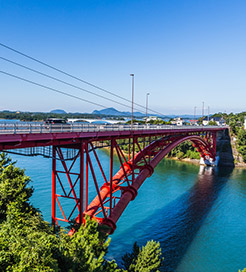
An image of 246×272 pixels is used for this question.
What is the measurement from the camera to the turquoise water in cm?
2216

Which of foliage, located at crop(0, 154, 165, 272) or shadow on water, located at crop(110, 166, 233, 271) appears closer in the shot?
foliage, located at crop(0, 154, 165, 272)

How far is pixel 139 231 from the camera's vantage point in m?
25.6

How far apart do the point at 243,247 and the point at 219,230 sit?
379 centimetres

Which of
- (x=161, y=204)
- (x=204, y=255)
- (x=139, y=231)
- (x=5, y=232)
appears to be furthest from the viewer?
(x=161, y=204)

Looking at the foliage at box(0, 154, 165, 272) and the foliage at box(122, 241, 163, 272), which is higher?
the foliage at box(0, 154, 165, 272)

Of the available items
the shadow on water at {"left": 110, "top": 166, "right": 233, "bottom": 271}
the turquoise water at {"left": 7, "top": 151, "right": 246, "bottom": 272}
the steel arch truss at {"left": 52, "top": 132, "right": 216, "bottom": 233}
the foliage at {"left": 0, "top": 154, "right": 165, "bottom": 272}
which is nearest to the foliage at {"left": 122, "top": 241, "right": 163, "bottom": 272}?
the foliage at {"left": 0, "top": 154, "right": 165, "bottom": 272}

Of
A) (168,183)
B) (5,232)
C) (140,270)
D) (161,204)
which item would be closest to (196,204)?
(161,204)

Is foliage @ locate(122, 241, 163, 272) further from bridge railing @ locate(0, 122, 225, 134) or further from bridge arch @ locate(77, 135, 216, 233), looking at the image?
bridge railing @ locate(0, 122, 225, 134)

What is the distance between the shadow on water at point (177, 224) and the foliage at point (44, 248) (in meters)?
7.39

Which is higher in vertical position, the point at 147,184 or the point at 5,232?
the point at 5,232

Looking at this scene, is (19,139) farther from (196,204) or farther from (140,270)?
(196,204)

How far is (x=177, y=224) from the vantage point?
28.4m

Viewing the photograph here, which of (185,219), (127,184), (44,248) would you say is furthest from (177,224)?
(44,248)

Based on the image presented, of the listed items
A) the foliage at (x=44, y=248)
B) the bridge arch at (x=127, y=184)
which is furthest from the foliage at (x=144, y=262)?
the bridge arch at (x=127, y=184)
